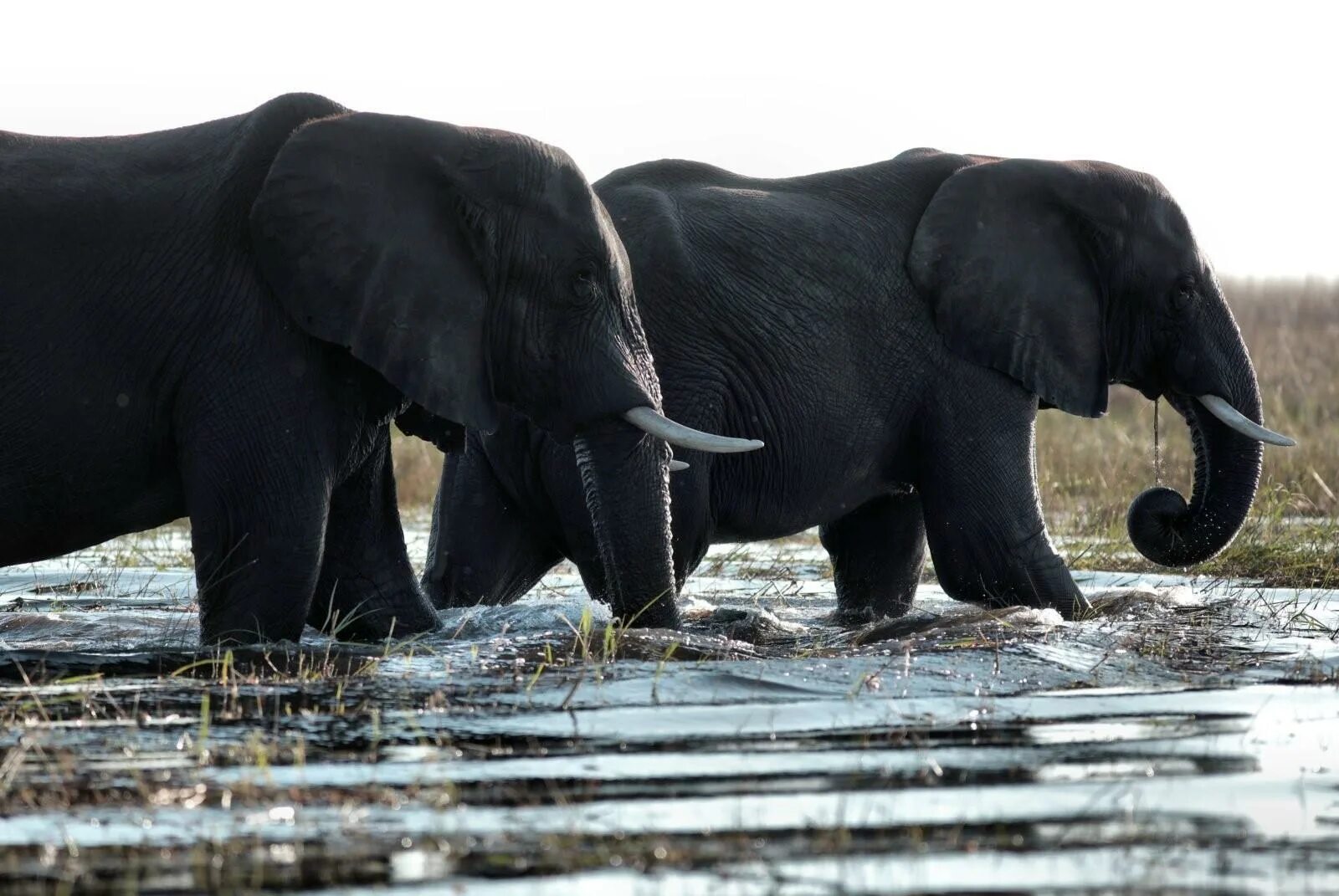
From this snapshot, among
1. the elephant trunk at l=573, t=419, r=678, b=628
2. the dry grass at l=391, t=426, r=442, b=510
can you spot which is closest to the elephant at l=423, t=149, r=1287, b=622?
the elephant trunk at l=573, t=419, r=678, b=628

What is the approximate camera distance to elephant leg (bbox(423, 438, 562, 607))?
7477mm

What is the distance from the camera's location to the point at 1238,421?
322 inches

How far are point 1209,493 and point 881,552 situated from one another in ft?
4.22

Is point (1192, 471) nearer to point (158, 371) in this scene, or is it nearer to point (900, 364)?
point (900, 364)

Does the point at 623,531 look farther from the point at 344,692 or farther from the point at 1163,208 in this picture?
the point at 1163,208

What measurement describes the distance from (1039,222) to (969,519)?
119 centimetres

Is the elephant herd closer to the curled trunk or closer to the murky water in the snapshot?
the curled trunk

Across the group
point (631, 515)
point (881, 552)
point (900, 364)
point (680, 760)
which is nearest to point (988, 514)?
point (900, 364)

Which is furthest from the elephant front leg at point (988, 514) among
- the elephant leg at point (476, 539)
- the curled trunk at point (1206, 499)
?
the elephant leg at point (476, 539)

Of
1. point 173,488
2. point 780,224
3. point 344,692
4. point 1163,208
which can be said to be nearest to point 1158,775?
point 344,692

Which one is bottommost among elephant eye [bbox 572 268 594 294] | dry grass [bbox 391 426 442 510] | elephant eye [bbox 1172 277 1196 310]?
dry grass [bbox 391 426 442 510]

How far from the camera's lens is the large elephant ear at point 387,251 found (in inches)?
236

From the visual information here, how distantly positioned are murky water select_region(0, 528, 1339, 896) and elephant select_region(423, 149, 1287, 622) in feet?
1.85

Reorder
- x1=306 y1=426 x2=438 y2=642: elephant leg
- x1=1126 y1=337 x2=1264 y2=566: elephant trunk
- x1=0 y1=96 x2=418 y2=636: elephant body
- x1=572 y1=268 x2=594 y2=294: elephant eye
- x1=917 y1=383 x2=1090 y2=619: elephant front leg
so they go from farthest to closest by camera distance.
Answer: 1. x1=1126 y1=337 x2=1264 y2=566: elephant trunk
2. x1=917 y1=383 x2=1090 y2=619: elephant front leg
3. x1=306 y1=426 x2=438 y2=642: elephant leg
4. x1=572 y1=268 x2=594 y2=294: elephant eye
5. x1=0 y1=96 x2=418 y2=636: elephant body
